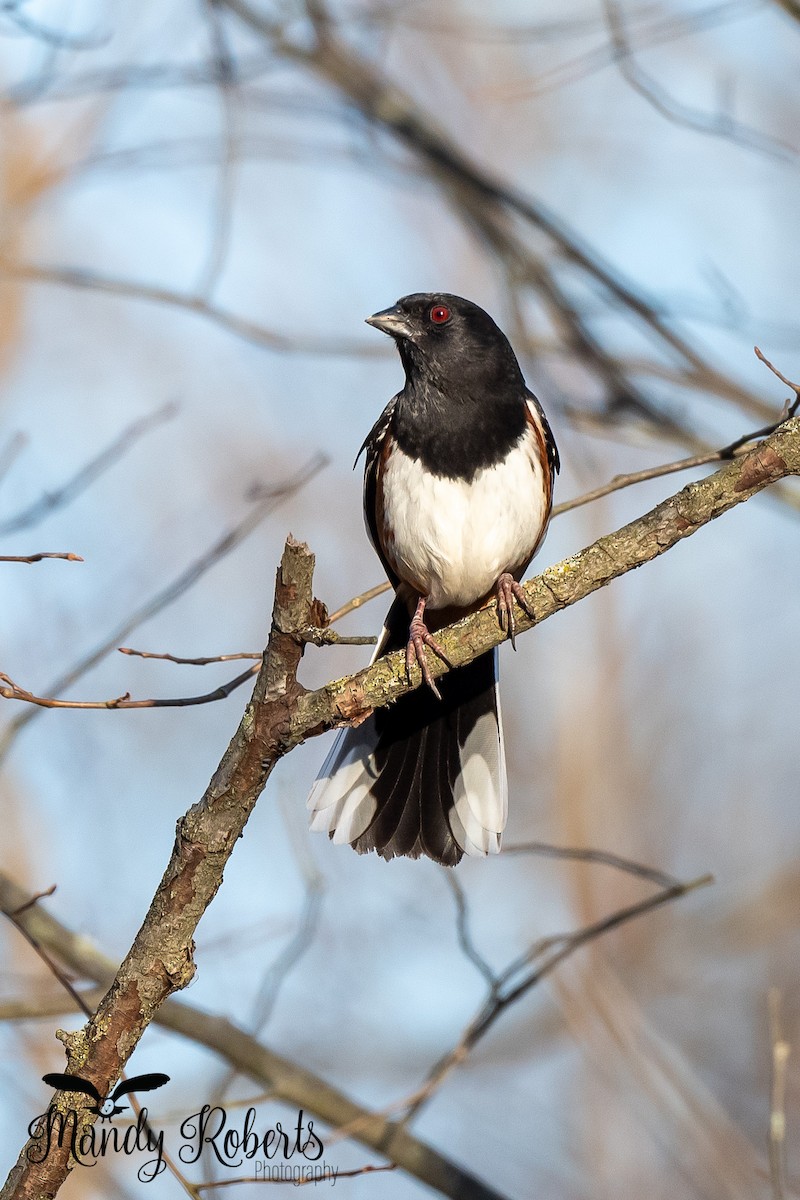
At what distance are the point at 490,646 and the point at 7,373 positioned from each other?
5.22 meters

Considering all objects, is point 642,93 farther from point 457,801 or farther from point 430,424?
point 457,801

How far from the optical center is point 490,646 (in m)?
2.60

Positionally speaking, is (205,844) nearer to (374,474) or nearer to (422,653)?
(422,653)

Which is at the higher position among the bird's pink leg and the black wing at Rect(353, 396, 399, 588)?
the black wing at Rect(353, 396, 399, 588)

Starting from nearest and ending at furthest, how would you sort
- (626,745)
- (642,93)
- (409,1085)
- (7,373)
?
1. (642,93)
2. (409,1085)
3. (626,745)
4. (7,373)

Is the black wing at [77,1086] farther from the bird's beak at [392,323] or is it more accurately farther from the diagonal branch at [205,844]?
the bird's beak at [392,323]

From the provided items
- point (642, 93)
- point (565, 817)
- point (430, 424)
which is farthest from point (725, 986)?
point (642, 93)

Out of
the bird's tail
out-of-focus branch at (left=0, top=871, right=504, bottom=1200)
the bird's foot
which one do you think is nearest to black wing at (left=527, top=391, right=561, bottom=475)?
the bird's tail

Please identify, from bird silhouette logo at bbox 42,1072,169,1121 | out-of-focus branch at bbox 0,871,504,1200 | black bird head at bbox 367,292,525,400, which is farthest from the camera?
black bird head at bbox 367,292,525,400

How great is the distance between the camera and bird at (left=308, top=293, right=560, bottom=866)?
3.27 m

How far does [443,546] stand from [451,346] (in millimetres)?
679

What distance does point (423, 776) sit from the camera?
3.42 meters

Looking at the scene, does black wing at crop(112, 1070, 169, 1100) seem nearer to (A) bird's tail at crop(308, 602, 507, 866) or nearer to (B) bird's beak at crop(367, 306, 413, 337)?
(A) bird's tail at crop(308, 602, 507, 866)

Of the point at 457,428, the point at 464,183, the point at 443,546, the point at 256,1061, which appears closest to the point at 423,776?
the point at 443,546
